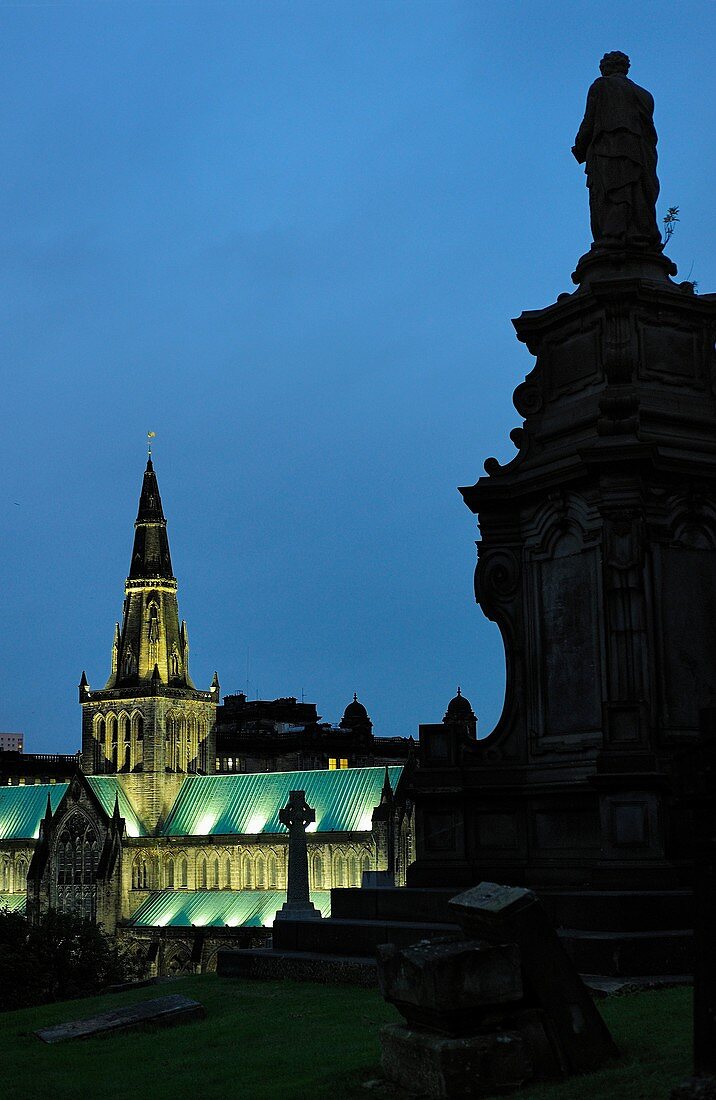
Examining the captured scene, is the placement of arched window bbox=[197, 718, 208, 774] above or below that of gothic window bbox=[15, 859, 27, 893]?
above

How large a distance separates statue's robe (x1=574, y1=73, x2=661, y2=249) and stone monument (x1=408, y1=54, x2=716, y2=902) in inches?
1.0

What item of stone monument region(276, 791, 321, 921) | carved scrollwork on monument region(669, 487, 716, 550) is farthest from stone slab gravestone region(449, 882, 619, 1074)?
stone monument region(276, 791, 321, 921)

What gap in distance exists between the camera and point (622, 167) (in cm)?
1839

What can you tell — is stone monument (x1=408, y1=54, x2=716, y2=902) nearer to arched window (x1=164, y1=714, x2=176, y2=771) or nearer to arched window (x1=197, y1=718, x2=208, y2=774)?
arched window (x1=164, y1=714, x2=176, y2=771)

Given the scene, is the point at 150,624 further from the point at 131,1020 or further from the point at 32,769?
the point at 131,1020

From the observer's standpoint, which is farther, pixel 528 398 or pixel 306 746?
pixel 306 746

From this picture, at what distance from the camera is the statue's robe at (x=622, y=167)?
18406mm

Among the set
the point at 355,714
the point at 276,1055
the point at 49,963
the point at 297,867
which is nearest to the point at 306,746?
the point at 355,714

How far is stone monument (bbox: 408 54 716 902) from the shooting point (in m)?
15.7

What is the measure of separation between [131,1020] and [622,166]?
12.2m

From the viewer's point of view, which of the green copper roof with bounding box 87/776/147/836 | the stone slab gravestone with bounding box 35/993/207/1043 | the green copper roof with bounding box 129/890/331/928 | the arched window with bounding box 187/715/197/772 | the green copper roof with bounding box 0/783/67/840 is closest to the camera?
the stone slab gravestone with bounding box 35/993/207/1043

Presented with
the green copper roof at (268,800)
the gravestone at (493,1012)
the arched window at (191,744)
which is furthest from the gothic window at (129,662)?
the gravestone at (493,1012)

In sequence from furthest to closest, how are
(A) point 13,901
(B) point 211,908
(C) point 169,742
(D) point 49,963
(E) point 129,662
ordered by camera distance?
(E) point 129,662 < (C) point 169,742 < (A) point 13,901 < (B) point 211,908 < (D) point 49,963

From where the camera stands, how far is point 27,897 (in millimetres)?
109438
